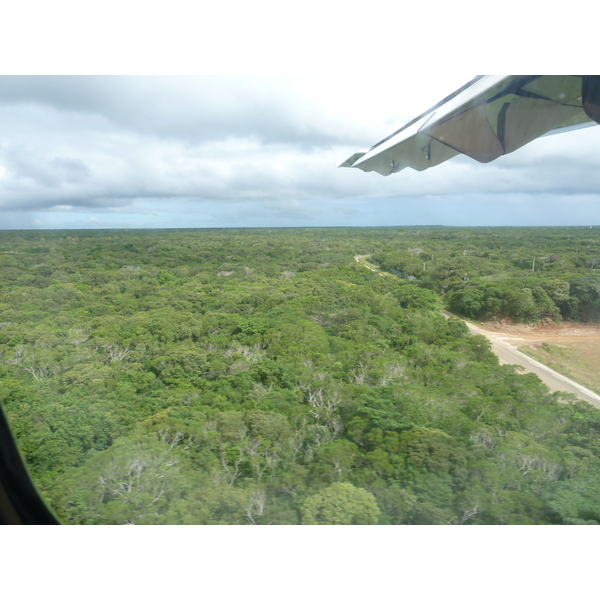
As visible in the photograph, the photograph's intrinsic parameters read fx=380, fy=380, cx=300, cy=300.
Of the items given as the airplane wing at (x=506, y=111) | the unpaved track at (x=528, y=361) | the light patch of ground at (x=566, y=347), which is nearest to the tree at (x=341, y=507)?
the airplane wing at (x=506, y=111)

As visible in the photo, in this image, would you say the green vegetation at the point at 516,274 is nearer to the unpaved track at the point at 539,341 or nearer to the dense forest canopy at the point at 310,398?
the dense forest canopy at the point at 310,398

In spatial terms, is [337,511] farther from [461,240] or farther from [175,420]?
[461,240]

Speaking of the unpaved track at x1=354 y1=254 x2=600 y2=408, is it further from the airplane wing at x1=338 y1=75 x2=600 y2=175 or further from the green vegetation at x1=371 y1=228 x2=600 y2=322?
the airplane wing at x1=338 y1=75 x2=600 y2=175

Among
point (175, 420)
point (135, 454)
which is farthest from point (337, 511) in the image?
point (175, 420)

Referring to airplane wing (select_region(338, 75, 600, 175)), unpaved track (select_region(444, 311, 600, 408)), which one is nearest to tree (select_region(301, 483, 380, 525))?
airplane wing (select_region(338, 75, 600, 175))

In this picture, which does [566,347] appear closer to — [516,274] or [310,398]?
[516,274]

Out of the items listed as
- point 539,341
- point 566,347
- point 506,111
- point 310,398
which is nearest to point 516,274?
point 539,341
